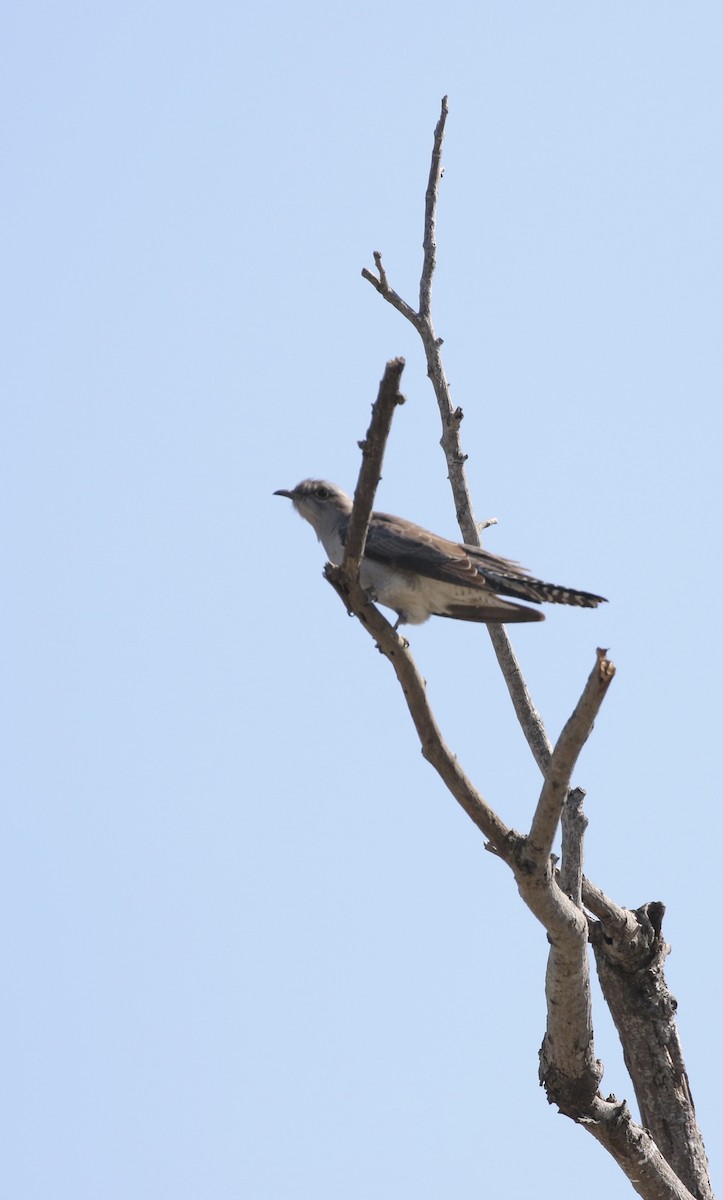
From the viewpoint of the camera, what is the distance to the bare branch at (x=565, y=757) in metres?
6.01

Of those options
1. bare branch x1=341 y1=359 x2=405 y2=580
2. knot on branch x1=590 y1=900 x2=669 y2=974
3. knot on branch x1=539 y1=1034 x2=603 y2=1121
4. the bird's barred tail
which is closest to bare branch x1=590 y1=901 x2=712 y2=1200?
knot on branch x1=590 y1=900 x2=669 y2=974

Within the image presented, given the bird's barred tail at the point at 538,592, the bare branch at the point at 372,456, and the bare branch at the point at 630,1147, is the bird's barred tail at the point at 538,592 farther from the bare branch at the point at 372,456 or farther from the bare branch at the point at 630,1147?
the bare branch at the point at 630,1147

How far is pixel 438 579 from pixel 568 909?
101 inches

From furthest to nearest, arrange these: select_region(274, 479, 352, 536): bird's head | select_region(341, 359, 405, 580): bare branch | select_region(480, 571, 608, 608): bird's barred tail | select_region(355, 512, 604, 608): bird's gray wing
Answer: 1. select_region(274, 479, 352, 536): bird's head
2. select_region(355, 512, 604, 608): bird's gray wing
3. select_region(480, 571, 608, 608): bird's barred tail
4. select_region(341, 359, 405, 580): bare branch

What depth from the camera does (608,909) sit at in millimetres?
8289

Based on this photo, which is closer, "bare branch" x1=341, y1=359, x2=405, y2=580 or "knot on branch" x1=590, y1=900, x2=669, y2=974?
"bare branch" x1=341, y1=359, x2=405, y2=580

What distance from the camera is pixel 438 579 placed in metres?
8.77

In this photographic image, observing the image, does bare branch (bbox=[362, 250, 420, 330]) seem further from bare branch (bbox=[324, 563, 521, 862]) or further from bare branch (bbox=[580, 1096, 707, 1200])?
bare branch (bbox=[580, 1096, 707, 1200])

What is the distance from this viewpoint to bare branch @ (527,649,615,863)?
601 cm

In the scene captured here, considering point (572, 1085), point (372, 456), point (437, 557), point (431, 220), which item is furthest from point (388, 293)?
point (572, 1085)

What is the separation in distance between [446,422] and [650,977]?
12.9 feet

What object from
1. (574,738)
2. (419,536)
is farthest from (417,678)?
(419,536)

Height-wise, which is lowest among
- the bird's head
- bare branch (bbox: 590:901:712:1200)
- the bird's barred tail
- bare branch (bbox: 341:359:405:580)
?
bare branch (bbox: 590:901:712:1200)

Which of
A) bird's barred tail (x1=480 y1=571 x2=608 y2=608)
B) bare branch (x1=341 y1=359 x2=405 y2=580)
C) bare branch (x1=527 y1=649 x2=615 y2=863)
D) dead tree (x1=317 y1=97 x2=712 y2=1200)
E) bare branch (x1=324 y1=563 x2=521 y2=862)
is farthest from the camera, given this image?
bird's barred tail (x1=480 y1=571 x2=608 y2=608)
